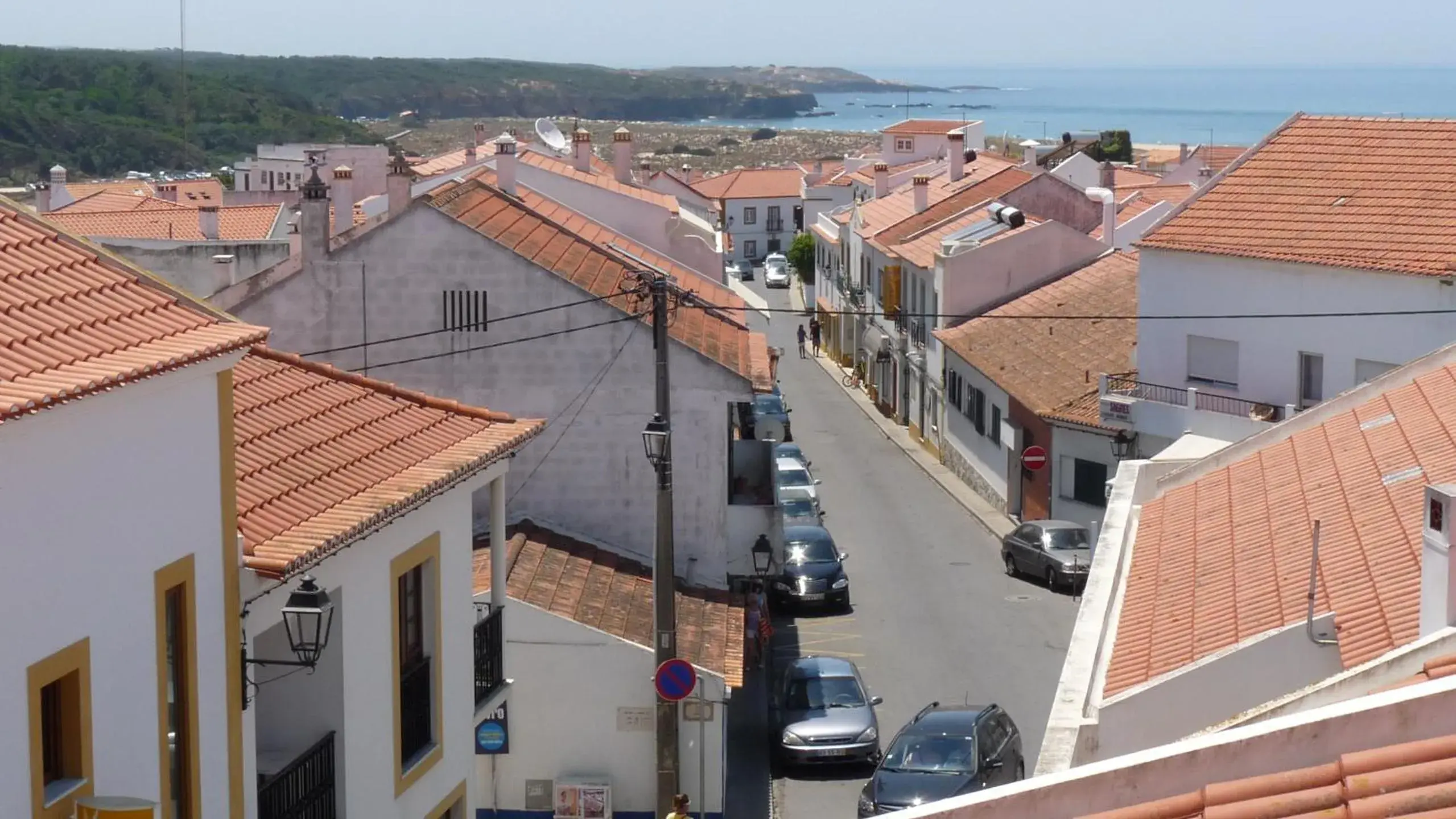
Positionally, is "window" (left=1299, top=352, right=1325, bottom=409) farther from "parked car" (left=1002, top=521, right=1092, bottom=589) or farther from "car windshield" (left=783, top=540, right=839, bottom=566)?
"car windshield" (left=783, top=540, right=839, bottom=566)

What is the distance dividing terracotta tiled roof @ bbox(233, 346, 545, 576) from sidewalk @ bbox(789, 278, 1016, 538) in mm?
25618

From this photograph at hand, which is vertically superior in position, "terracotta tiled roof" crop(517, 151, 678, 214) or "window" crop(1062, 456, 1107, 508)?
"terracotta tiled roof" crop(517, 151, 678, 214)

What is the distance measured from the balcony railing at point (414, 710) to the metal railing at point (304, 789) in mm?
1257

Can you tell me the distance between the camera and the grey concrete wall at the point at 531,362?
2602 centimetres

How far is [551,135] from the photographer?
5988cm

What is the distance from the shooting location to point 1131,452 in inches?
1448

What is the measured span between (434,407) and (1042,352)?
2889cm

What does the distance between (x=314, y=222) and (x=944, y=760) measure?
36.5 feet

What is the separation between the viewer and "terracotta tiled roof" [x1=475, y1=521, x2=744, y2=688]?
75.3 ft

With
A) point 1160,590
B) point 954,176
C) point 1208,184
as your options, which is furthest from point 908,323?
point 1160,590

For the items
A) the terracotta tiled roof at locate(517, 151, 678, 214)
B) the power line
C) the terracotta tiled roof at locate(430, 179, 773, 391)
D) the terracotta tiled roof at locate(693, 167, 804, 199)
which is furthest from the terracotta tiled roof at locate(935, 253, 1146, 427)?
the terracotta tiled roof at locate(693, 167, 804, 199)

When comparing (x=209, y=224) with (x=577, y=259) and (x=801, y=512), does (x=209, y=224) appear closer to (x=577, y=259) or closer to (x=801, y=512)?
(x=801, y=512)

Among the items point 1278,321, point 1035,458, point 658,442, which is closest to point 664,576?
point 658,442

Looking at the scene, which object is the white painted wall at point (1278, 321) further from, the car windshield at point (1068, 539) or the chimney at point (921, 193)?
the chimney at point (921, 193)
